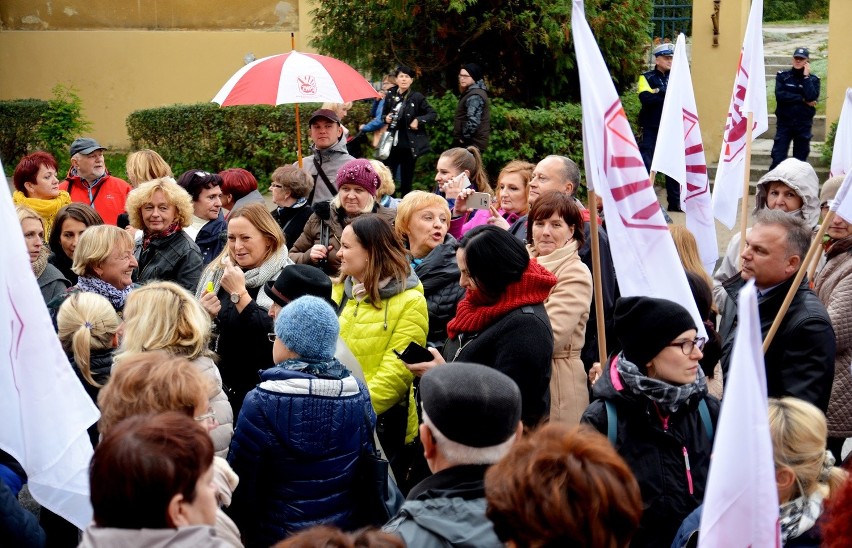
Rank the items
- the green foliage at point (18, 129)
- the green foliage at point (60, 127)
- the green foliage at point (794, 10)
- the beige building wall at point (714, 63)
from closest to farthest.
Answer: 1. the beige building wall at point (714, 63)
2. the green foliage at point (60, 127)
3. the green foliage at point (18, 129)
4. the green foliage at point (794, 10)

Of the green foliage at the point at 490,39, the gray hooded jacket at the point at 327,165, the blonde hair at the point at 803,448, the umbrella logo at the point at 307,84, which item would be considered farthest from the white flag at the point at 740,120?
the green foliage at the point at 490,39

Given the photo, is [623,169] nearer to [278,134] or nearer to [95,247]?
[95,247]

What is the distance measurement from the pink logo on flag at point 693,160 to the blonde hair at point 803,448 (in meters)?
3.37

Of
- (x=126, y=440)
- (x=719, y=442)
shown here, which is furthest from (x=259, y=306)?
(x=719, y=442)

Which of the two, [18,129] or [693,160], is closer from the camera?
[693,160]

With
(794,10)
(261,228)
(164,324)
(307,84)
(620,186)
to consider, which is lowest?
(164,324)

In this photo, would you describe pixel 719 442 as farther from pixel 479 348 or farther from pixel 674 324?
pixel 479 348

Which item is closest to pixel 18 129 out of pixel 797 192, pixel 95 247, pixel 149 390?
pixel 95 247

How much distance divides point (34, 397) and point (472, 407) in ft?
4.66

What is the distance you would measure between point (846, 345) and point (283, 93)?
460 centimetres

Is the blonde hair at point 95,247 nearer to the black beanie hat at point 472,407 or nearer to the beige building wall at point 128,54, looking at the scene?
the black beanie hat at point 472,407

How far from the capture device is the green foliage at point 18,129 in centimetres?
1769

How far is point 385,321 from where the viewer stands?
16.3 feet

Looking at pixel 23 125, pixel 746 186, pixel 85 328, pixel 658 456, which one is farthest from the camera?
pixel 23 125
